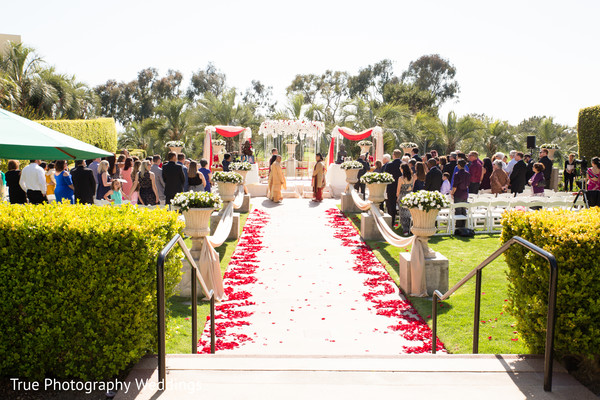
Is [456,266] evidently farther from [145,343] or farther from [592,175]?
[145,343]

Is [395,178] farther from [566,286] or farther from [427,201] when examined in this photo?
[566,286]

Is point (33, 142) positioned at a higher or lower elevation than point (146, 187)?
higher

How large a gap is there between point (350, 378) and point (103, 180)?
9183mm

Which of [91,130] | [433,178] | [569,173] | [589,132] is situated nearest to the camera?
[433,178]

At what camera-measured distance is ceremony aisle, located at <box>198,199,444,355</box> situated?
5957 mm

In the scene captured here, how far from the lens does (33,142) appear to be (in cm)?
453

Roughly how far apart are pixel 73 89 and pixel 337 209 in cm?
1906

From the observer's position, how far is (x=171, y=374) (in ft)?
11.9

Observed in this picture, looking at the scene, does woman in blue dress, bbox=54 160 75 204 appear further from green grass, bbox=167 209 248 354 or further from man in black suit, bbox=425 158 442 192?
man in black suit, bbox=425 158 442 192

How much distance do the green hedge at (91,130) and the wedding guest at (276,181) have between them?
1049cm

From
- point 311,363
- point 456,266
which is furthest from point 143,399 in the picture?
point 456,266

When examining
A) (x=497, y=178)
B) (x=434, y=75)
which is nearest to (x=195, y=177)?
(x=497, y=178)

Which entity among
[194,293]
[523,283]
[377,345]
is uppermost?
[523,283]

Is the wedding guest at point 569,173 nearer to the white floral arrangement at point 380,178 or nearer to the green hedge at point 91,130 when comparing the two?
the white floral arrangement at point 380,178
